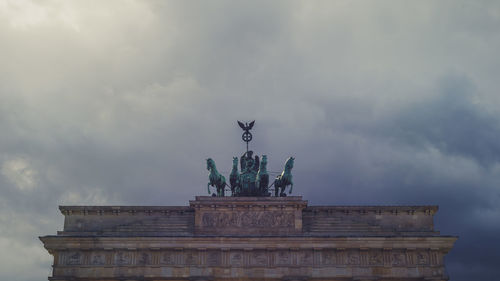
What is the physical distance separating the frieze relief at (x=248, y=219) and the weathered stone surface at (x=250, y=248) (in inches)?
2.2

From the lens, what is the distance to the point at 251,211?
3606 cm

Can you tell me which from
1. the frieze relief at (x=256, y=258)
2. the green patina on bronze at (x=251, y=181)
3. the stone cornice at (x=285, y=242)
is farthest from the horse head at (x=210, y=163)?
the frieze relief at (x=256, y=258)

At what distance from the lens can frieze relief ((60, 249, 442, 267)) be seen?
34938 mm

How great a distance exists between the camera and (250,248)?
115 feet

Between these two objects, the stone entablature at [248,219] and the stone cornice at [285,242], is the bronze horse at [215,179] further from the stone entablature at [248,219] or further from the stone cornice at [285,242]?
the stone cornice at [285,242]

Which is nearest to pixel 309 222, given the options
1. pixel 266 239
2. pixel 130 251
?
pixel 266 239

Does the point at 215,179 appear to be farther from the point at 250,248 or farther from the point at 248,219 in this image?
the point at 250,248

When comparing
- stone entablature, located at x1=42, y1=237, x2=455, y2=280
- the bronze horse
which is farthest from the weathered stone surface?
the bronze horse

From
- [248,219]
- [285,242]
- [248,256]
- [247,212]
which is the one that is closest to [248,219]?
[248,219]

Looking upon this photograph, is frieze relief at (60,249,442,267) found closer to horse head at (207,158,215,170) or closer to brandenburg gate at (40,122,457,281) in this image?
brandenburg gate at (40,122,457,281)

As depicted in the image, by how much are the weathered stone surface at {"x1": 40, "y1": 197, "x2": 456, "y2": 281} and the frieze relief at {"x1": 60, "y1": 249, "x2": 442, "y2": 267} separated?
2.1 inches

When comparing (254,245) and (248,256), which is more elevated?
(254,245)

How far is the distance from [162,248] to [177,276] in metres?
1.72

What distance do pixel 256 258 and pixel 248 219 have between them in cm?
224
